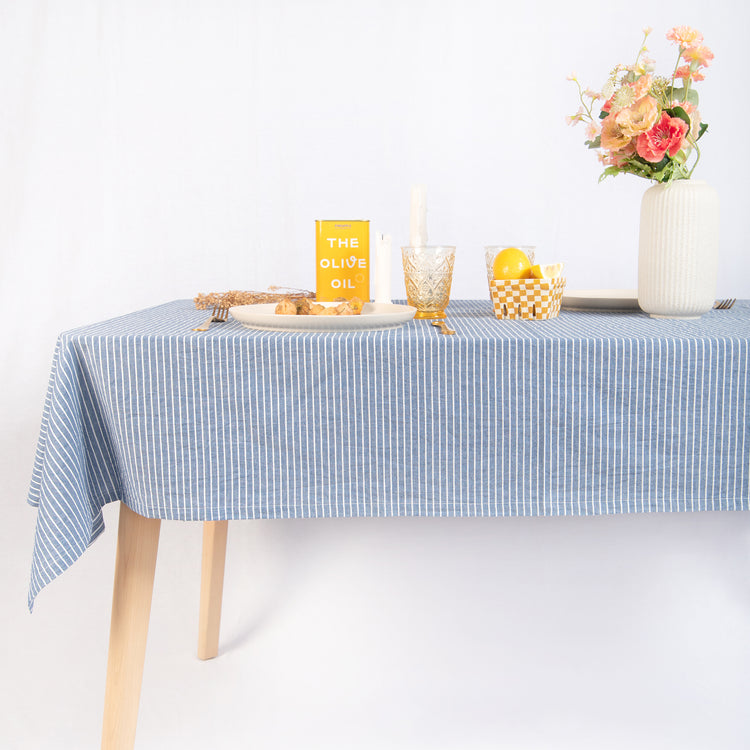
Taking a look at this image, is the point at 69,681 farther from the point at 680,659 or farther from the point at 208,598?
the point at 680,659

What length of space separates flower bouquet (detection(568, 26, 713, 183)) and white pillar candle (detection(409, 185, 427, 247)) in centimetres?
30

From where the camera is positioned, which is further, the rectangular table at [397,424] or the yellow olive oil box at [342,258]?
the yellow olive oil box at [342,258]

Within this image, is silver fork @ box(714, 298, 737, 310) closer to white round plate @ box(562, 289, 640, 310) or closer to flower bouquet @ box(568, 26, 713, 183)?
white round plate @ box(562, 289, 640, 310)

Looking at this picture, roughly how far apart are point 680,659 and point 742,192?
1.39m

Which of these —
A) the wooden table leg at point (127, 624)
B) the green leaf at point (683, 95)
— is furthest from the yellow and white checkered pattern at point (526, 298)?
the wooden table leg at point (127, 624)

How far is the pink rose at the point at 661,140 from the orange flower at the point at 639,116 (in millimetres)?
20

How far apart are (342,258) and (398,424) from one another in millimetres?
403

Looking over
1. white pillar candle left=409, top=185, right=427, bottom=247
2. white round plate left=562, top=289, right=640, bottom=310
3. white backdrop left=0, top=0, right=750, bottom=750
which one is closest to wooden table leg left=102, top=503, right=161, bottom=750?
white pillar candle left=409, top=185, right=427, bottom=247

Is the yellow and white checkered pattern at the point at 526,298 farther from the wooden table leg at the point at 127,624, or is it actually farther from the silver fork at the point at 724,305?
the wooden table leg at the point at 127,624

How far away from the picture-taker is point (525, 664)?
5.32ft

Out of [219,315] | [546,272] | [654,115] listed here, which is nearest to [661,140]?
[654,115]

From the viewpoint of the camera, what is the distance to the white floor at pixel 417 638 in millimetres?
1400

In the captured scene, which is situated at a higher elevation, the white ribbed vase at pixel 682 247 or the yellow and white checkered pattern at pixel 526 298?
the white ribbed vase at pixel 682 247

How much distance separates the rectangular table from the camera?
99 centimetres
